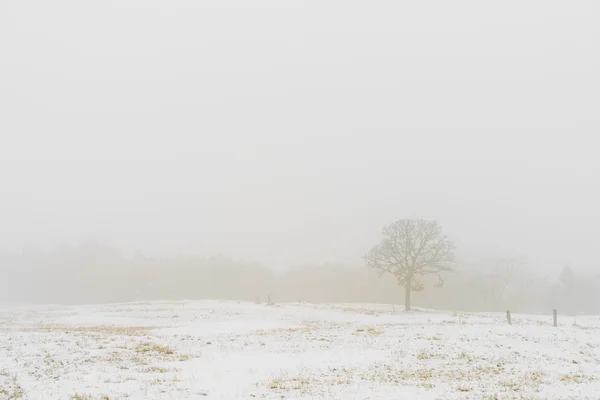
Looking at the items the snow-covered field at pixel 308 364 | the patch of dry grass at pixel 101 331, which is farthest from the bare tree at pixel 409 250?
the patch of dry grass at pixel 101 331

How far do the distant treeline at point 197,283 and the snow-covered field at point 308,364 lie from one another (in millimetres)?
90494

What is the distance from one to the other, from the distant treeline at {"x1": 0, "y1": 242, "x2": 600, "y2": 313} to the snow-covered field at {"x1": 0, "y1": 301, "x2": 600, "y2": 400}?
297 feet

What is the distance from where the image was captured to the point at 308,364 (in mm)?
20969

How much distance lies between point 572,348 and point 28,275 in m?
158

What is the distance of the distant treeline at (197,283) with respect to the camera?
116312 mm

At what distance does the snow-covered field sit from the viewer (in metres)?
15.6

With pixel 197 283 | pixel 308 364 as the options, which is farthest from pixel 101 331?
pixel 197 283

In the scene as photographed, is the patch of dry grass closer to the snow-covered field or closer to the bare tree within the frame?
the snow-covered field

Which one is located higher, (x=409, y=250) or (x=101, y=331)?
(x=409, y=250)

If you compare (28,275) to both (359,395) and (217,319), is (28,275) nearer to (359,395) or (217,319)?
(217,319)

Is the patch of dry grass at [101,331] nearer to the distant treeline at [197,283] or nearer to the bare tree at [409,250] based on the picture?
the bare tree at [409,250]

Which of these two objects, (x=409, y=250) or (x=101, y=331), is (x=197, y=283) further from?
(x=101, y=331)

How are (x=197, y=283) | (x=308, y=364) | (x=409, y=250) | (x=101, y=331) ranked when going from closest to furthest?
(x=308, y=364) → (x=101, y=331) → (x=409, y=250) → (x=197, y=283)

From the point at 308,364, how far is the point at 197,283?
130 m
